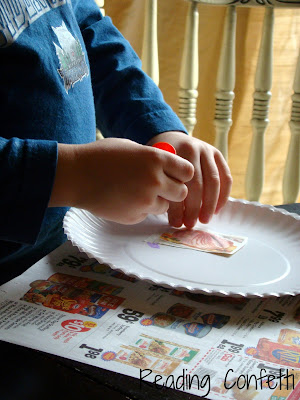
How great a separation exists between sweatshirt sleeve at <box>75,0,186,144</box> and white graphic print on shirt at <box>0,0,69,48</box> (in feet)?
0.53

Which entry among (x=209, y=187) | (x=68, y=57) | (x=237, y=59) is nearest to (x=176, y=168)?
(x=209, y=187)

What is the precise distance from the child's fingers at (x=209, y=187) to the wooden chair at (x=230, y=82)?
1.59 feet

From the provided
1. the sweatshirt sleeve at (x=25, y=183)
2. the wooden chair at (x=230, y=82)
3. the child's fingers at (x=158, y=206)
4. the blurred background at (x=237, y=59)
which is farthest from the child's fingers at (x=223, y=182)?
the blurred background at (x=237, y=59)

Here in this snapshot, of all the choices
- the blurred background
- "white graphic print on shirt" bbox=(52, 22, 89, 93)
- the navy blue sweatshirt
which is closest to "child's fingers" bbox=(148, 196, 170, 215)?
the navy blue sweatshirt

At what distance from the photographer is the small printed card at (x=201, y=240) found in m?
0.54

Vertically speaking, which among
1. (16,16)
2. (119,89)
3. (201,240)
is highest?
(16,16)

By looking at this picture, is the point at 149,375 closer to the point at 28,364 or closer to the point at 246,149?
the point at 28,364

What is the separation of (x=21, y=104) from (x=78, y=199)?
0.17 meters

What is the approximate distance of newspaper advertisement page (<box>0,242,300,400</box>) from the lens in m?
0.35

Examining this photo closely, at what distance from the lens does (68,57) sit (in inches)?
25.9

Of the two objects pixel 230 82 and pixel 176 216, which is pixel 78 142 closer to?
pixel 176 216

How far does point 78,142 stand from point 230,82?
1.81 ft

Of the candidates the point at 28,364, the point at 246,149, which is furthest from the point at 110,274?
the point at 246,149

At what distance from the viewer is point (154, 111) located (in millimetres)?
725
